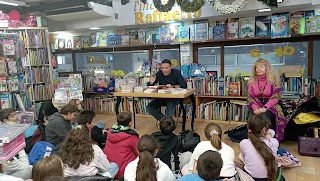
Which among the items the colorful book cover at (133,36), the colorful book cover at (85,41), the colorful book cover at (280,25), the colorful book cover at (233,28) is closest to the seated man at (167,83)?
the colorful book cover at (233,28)

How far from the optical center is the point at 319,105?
3846 millimetres

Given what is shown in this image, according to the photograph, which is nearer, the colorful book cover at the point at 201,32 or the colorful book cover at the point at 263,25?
the colorful book cover at the point at 263,25

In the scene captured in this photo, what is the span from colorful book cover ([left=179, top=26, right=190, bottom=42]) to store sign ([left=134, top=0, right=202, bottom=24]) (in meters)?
0.21

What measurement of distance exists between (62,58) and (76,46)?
93 centimetres

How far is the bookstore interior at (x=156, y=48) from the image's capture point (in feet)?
14.4

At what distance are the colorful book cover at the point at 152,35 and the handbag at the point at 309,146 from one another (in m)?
3.22

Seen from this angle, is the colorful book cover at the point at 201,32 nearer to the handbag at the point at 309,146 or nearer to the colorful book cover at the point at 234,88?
the colorful book cover at the point at 234,88

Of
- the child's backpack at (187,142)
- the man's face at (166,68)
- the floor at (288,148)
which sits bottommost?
the floor at (288,148)

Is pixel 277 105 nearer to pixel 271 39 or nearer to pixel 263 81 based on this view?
pixel 263 81

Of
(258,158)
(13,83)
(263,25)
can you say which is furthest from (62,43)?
(258,158)

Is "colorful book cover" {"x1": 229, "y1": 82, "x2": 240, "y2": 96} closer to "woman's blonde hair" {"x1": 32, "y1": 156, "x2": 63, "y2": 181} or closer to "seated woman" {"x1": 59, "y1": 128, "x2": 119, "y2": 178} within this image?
"seated woman" {"x1": 59, "y1": 128, "x2": 119, "y2": 178}

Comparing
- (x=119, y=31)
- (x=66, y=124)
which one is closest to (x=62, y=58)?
(x=119, y=31)

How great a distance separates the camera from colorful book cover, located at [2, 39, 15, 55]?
13.6 ft

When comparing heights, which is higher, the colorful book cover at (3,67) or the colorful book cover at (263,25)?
the colorful book cover at (263,25)
